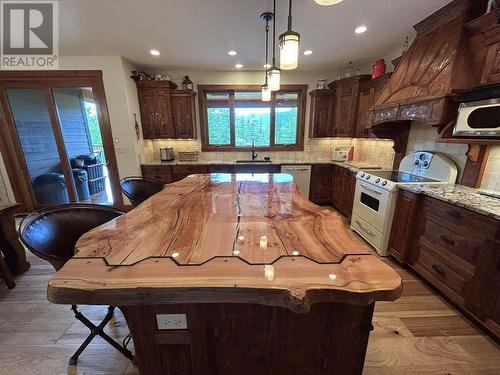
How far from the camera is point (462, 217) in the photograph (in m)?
1.62

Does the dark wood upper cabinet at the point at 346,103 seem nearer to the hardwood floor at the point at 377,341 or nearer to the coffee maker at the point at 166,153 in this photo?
the hardwood floor at the point at 377,341

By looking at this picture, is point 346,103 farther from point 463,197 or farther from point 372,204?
point 463,197

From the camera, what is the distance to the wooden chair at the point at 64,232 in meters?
1.13

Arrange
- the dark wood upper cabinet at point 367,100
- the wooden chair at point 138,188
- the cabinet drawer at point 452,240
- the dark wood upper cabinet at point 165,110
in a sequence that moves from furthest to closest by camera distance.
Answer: the dark wood upper cabinet at point 165,110
the dark wood upper cabinet at point 367,100
the wooden chair at point 138,188
the cabinet drawer at point 452,240

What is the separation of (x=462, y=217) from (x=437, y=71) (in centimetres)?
142

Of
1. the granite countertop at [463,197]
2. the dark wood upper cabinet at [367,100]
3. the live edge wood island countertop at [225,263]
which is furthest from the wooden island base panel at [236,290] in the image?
the dark wood upper cabinet at [367,100]

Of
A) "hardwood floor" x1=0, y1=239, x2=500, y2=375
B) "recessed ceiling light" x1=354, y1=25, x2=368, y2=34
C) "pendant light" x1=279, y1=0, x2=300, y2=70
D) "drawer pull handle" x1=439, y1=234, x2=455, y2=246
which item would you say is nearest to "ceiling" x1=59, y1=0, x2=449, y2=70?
"recessed ceiling light" x1=354, y1=25, x2=368, y2=34

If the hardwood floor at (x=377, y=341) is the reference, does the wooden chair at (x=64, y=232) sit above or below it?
above

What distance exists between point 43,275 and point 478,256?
13.4 ft

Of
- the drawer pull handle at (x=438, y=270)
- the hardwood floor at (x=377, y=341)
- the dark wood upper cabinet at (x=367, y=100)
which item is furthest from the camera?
the dark wood upper cabinet at (x=367, y=100)

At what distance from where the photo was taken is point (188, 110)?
13.0 ft

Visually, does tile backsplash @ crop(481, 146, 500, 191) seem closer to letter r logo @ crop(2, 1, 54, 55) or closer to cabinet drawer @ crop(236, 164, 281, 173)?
cabinet drawer @ crop(236, 164, 281, 173)
